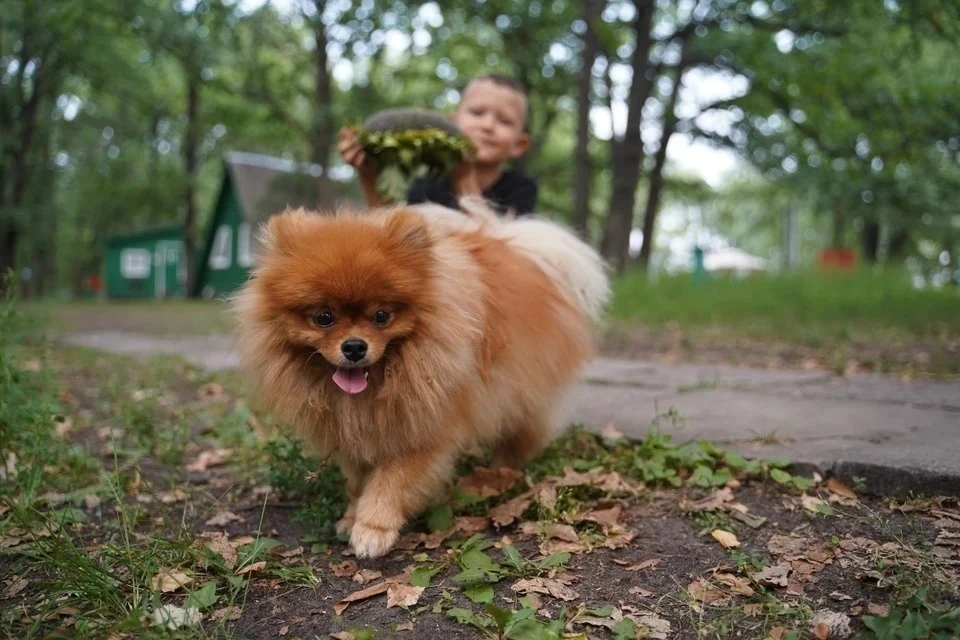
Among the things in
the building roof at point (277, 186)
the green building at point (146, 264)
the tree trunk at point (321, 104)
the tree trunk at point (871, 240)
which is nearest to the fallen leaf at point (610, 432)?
the building roof at point (277, 186)

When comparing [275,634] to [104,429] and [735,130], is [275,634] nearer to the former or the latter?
[104,429]

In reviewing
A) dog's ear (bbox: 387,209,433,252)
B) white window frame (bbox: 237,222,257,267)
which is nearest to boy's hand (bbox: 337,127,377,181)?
dog's ear (bbox: 387,209,433,252)

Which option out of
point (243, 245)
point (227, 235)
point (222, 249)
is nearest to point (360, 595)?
point (243, 245)

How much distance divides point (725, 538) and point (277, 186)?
19568 millimetres

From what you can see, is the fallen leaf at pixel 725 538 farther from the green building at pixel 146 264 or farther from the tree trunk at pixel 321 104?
the green building at pixel 146 264

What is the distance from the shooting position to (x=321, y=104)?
1569 cm

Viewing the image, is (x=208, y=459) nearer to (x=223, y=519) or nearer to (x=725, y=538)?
(x=223, y=519)

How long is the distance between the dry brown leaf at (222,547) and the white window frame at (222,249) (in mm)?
26950

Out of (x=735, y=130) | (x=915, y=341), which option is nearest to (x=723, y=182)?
(x=735, y=130)

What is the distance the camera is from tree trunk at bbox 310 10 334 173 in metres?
15.0

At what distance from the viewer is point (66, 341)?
934 centimetres

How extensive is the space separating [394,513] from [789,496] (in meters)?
1.45

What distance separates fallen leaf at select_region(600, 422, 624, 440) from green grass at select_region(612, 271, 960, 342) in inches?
172

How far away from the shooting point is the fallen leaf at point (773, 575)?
2.23 m
